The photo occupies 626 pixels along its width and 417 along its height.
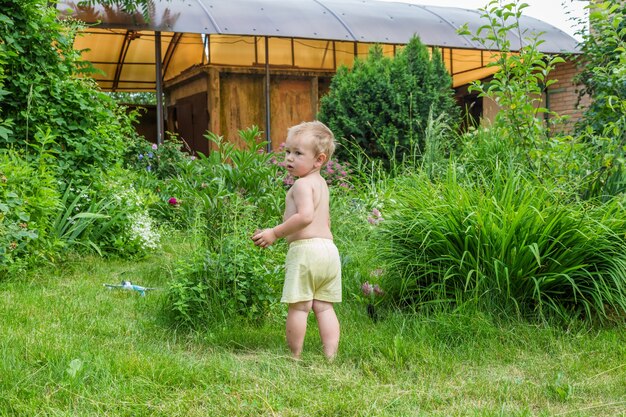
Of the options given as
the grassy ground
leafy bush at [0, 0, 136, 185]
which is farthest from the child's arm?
leafy bush at [0, 0, 136, 185]

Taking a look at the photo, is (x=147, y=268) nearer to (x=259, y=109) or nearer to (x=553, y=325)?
(x=553, y=325)

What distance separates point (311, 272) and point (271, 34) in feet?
30.6

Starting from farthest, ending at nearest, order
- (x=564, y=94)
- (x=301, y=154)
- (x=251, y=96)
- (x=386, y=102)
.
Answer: (x=564, y=94) → (x=251, y=96) → (x=386, y=102) → (x=301, y=154)

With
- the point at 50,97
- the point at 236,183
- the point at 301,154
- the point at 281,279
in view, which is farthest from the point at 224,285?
the point at 50,97

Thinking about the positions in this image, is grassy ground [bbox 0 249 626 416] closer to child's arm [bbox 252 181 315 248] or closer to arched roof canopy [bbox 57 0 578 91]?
child's arm [bbox 252 181 315 248]

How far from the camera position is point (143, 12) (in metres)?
10.9

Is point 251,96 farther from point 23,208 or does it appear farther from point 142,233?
point 23,208

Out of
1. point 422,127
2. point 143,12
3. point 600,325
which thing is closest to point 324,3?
point 143,12

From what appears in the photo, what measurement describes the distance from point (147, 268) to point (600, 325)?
3.41 metres

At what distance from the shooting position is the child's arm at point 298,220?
3.17 meters

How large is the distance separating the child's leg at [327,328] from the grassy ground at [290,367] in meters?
0.08

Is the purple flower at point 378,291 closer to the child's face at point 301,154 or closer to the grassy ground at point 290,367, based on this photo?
the grassy ground at point 290,367

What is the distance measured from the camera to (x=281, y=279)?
13.6 feet

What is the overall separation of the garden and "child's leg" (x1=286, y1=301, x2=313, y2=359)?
72 millimetres
